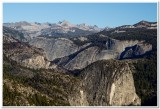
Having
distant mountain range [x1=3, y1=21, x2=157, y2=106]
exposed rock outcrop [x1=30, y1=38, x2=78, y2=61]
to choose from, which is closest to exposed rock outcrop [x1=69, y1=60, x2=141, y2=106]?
distant mountain range [x1=3, y1=21, x2=157, y2=106]

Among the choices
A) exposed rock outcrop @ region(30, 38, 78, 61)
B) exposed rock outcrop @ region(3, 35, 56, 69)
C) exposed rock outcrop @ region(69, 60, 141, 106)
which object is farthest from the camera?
exposed rock outcrop @ region(30, 38, 78, 61)

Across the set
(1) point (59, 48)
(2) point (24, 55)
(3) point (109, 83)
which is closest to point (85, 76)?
(3) point (109, 83)

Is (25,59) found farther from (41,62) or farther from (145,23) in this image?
(145,23)

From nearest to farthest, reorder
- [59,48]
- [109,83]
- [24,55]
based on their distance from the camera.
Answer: [109,83]
[24,55]
[59,48]

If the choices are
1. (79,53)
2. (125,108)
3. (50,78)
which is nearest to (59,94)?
(50,78)

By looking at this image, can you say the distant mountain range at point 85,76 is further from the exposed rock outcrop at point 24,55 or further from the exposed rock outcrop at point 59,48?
the exposed rock outcrop at point 59,48

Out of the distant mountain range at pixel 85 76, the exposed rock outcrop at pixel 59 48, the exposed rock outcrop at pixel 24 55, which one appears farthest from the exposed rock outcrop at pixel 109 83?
the exposed rock outcrop at pixel 59 48

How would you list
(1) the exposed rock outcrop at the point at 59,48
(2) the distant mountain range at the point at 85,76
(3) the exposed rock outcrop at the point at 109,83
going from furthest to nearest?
(1) the exposed rock outcrop at the point at 59,48 < (3) the exposed rock outcrop at the point at 109,83 < (2) the distant mountain range at the point at 85,76

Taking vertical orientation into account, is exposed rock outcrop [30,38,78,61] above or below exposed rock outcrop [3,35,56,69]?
below

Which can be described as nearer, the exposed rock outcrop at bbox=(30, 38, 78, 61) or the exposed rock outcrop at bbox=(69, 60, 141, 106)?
the exposed rock outcrop at bbox=(69, 60, 141, 106)

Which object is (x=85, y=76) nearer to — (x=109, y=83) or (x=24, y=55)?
(x=109, y=83)

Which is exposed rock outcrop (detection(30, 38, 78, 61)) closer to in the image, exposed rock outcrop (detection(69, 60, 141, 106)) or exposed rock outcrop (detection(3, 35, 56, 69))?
exposed rock outcrop (detection(3, 35, 56, 69))
